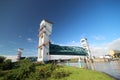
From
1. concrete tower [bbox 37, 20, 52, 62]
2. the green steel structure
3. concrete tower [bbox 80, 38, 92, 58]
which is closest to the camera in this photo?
concrete tower [bbox 37, 20, 52, 62]

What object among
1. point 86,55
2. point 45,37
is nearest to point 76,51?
point 86,55

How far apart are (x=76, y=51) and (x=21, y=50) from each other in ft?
75.0

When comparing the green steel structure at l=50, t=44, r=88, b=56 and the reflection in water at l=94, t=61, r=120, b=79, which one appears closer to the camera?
the reflection in water at l=94, t=61, r=120, b=79

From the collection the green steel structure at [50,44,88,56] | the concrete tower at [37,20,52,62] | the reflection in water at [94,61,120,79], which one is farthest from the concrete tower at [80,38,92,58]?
the concrete tower at [37,20,52,62]

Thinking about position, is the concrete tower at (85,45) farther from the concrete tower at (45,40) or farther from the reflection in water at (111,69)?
the concrete tower at (45,40)

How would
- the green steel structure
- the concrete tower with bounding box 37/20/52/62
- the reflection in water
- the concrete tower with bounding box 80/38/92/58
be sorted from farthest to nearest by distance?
the concrete tower with bounding box 80/38/92/58 → the green steel structure → the concrete tower with bounding box 37/20/52/62 → the reflection in water

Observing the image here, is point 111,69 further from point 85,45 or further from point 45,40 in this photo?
point 85,45

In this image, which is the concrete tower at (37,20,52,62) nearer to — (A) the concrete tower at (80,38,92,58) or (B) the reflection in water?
(B) the reflection in water

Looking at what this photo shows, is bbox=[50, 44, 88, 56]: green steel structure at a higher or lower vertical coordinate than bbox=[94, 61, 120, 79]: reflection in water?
higher

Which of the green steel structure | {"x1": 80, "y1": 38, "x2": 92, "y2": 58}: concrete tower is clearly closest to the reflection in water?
the green steel structure

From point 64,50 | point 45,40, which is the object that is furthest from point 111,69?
point 45,40

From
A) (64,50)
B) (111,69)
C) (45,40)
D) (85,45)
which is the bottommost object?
(111,69)

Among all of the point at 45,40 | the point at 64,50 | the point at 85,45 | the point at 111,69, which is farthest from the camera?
the point at 85,45

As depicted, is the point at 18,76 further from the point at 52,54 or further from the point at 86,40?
the point at 86,40
